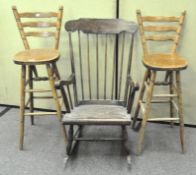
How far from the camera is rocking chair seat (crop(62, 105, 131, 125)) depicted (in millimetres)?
1868

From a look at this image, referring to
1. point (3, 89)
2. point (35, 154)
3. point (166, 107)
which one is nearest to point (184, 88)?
point (166, 107)

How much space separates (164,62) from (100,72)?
72 centimetres

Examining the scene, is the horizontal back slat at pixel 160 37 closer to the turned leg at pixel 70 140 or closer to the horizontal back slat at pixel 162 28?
the horizontal back slat at pixel 162 28

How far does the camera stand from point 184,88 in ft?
7.79

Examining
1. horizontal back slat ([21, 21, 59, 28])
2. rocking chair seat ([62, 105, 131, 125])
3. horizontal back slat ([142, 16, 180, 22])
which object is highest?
horizontal back slat ([142, 16, 180, 22])

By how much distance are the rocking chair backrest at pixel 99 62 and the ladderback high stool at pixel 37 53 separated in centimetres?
17

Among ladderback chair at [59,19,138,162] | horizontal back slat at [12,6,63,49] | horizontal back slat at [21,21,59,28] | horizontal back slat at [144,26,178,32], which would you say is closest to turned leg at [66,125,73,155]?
ladderback chair at [59,19,138,162]

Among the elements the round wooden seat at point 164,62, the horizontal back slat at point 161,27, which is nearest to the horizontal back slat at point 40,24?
the horizontal back slat at point 161,27

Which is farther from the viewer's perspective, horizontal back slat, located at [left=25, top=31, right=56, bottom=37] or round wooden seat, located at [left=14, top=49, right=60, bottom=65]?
horizontal back slat, located at [left=25, top=31, right=56, bottom=37]

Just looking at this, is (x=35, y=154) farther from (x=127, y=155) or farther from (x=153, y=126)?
(x=153, y=126)

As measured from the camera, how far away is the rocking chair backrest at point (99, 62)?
2245 millimetres

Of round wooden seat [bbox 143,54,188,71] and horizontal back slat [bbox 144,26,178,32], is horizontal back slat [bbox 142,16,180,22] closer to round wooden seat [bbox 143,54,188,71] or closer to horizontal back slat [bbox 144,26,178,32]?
horizontal back slat [bbox 144,26,178,32]

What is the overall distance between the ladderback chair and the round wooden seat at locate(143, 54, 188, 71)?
6.9 inches

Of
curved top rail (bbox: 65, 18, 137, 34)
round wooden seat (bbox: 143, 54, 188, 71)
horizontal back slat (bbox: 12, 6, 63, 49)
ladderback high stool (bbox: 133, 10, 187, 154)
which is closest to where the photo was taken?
round wooden seat (bbox: 143, 54, 188, 71)
